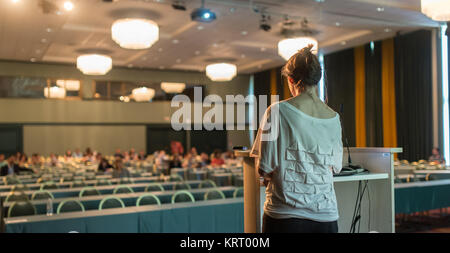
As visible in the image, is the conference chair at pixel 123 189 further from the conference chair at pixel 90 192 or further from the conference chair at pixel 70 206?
the conference chair at pixel 70 206

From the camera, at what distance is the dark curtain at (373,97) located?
15555mm

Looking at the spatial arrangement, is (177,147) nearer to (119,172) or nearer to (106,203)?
(119,172)

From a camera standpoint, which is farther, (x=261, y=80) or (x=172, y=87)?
(x=261, y=80)

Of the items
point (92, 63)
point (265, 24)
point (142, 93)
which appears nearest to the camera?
point (265, 24)

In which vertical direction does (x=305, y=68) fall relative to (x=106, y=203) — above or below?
above

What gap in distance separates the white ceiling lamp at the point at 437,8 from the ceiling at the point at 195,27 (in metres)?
3.12

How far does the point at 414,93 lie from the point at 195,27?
744 centimetres

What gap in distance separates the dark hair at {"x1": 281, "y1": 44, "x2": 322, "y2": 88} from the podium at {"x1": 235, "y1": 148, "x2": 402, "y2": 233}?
601 millimetres

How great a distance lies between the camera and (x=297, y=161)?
181 centimetres

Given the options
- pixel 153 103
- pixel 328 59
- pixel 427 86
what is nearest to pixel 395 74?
pixel 427 86

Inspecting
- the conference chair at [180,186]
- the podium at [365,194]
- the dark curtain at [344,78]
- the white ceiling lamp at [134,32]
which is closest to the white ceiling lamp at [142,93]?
the dark curtain at [344,78]

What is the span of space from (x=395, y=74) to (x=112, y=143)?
13.1m

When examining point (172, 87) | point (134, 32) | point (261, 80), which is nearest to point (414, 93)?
point (261, 80)
